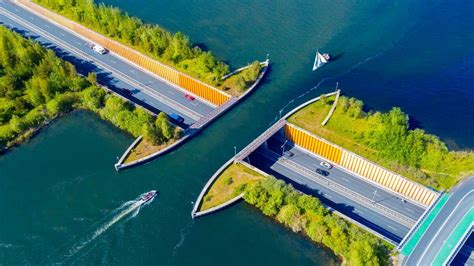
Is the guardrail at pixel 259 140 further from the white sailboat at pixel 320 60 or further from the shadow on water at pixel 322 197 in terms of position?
the white sailboat at pixel 320 60

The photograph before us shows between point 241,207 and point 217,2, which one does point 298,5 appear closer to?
point 217,2

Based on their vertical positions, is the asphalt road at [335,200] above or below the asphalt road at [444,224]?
below

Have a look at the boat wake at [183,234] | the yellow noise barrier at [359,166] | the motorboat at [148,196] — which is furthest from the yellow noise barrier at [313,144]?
the motorboat at [148,196]

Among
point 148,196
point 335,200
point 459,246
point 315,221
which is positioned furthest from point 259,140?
point 459,246

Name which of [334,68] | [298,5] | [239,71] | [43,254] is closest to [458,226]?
[334,68]

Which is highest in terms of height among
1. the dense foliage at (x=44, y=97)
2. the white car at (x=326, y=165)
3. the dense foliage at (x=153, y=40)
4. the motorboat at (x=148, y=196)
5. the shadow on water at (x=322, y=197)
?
the dense foliage at (x=153, y=40)

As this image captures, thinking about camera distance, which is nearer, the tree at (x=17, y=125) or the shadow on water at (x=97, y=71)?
the tree at (x=17, y=125)
